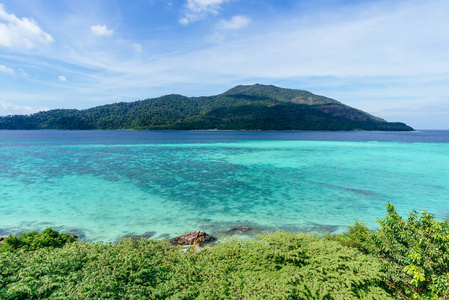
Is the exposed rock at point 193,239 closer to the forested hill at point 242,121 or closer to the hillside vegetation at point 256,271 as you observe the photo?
the hillside vegetation at point 256,271

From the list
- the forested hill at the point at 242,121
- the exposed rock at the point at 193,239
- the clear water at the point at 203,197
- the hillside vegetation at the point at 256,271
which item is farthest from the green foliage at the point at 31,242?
the forested hill at the point at 242,121

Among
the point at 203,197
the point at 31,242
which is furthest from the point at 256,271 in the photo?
the point at 203,197

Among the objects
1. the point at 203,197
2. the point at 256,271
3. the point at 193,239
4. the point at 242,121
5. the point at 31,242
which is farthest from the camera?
the point at 242,121

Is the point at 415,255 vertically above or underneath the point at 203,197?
above

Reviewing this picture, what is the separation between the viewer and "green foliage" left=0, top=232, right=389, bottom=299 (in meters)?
4.98

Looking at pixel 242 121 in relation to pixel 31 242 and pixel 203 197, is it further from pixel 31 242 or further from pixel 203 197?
pixel 31 242

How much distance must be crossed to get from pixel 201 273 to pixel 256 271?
1576 mm

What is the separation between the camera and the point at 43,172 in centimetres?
2788

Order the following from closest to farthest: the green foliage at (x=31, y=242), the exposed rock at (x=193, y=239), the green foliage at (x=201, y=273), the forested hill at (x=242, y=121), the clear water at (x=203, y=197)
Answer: the green foliage at (x=201, y=273) → the green foliage at (x=31, y=242) → the exposed rock at (x=193, y=239) → the clear water at (x=203, y=197) → the forested hill at (x=242, y=121)

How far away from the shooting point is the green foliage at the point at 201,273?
4977 mm

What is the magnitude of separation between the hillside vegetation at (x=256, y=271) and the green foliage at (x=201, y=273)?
0.02 metres

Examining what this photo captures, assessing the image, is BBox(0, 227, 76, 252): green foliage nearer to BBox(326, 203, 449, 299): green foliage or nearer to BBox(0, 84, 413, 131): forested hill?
BBox(326, 203, 449, 299): green foliage

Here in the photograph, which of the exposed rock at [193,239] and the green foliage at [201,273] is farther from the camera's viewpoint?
the exposed rock at [193,239]

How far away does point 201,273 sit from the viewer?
6168 mm
